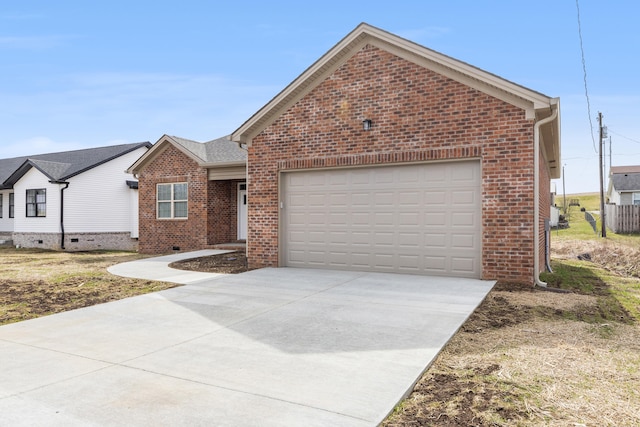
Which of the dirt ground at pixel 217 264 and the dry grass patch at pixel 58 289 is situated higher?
the dirt ground at pixel 217 264

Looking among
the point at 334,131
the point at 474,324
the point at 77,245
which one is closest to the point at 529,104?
the point at 334,131

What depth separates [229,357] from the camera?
457 centimetres

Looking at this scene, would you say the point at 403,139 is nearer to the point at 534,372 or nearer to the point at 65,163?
the point at 534,372

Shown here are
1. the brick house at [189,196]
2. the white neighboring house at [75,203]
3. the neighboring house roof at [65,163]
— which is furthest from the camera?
the neighboring house roof at [65,163]

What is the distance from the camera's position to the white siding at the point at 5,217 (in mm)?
26878

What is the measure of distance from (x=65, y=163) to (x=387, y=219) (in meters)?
23.2

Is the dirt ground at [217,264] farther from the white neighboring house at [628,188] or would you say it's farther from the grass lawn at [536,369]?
the white neighboring house at [628,188]

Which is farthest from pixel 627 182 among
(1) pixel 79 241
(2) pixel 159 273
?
(1) pixel 79 241

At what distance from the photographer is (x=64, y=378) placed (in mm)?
4027

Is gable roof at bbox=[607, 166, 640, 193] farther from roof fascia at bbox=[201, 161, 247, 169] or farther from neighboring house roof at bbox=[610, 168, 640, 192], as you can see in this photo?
roof fascia at bbox=[201, 161, 247, 169]

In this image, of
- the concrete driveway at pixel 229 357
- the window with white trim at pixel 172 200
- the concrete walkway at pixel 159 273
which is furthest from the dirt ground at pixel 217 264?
the window with white trim at pixel 172 200

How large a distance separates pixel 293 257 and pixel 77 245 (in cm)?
1794

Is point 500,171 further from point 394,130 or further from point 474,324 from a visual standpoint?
point 474,324

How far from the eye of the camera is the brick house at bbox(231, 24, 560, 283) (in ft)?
29.8
